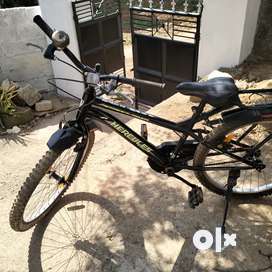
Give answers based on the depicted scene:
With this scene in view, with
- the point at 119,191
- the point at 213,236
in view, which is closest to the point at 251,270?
the point at 213,236

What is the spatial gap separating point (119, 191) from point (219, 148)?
113 cm

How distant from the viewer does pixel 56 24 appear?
676cm

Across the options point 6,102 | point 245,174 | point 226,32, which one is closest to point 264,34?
point 226,32

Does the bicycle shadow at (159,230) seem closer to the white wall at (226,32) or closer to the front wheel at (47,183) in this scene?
the front wheel at (47,183)

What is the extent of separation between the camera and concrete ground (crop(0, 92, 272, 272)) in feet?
8.39

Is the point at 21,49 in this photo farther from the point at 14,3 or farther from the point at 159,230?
the point at 159,230

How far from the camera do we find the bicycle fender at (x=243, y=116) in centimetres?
241

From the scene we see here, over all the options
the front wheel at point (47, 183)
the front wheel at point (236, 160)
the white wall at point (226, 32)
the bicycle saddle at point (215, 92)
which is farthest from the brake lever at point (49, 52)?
the white wall at point (226, 32)

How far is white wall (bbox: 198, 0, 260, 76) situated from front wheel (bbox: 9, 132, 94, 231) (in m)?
3.10

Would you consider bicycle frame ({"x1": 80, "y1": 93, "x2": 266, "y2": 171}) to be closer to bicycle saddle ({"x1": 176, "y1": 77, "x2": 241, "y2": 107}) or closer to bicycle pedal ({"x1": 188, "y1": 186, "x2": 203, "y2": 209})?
bicycle saddle ({"x1": 176, "y1": 77, "x2": 241, "y2": 107})

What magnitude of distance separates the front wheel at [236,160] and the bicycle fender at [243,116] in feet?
0.11

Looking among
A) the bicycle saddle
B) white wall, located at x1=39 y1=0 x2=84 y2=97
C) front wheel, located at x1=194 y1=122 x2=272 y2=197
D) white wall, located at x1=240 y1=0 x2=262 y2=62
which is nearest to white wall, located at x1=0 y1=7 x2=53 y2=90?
white wall, located at x1=39 y1=0 x2=84 y2=97

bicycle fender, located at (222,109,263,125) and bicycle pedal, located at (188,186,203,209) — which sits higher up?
bicycle fender, located at (222,109,263,125)

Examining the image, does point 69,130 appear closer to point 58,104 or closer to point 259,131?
point 259,131
